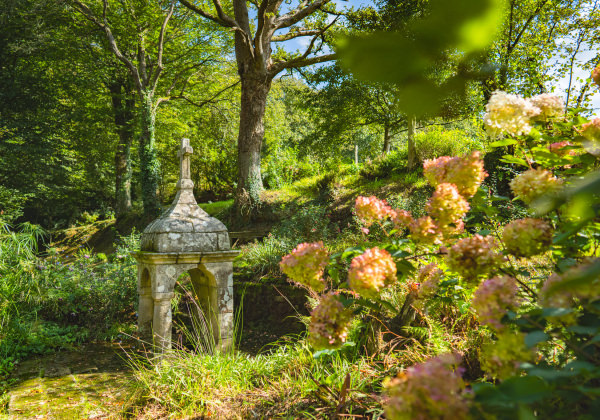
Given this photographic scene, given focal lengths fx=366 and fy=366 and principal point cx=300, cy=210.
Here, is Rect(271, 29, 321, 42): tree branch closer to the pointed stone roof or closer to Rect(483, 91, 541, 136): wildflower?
the pointed stone roof

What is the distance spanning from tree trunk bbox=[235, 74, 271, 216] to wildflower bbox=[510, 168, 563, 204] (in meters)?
8.32

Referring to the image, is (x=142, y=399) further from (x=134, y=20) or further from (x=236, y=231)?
(x=134, y=20)

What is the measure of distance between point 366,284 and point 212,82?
15046 mm

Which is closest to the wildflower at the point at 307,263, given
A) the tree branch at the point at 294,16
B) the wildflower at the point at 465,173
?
the wildflower at the point at 465,173

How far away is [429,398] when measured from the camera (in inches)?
32.1

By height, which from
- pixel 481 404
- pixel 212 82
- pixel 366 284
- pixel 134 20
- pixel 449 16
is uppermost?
pixel 134 20

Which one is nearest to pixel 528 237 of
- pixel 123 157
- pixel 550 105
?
pixel 550 105

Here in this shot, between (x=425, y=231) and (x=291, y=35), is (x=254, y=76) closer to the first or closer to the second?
(x=291, y=35)

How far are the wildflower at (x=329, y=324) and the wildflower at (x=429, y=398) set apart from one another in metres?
0.51

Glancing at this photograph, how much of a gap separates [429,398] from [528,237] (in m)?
0.71

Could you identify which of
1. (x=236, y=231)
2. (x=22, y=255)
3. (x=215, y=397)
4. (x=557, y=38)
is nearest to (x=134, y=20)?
(x=236, y=231)

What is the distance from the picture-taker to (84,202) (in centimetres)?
1681

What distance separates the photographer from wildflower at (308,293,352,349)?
1.37m

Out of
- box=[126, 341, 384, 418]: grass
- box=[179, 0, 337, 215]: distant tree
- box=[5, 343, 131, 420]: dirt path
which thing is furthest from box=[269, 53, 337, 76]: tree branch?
box=[126, 341, 384, 418]: grass
